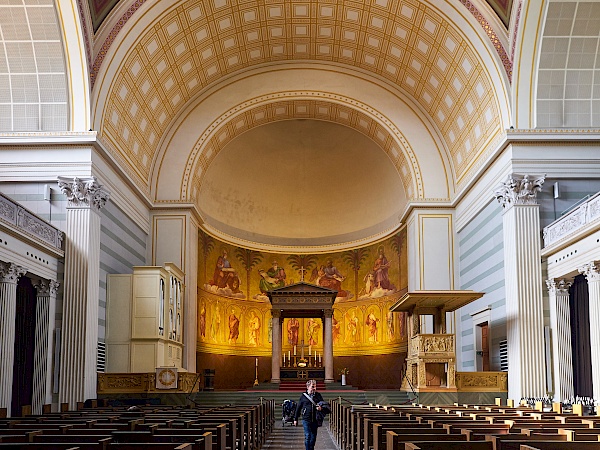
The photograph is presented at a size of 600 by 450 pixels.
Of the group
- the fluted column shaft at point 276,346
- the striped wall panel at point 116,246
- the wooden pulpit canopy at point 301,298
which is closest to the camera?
the striped wall panel at point 116,246

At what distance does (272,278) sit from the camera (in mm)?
38656

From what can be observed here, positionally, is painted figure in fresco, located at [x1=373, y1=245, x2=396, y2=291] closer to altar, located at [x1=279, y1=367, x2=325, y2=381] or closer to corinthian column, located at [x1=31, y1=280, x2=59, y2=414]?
altar, located at [x1=279, y1=367, x2=325, y2=381]

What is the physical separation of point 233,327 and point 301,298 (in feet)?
23.1

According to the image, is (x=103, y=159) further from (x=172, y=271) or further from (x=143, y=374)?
(x=143, y=374)

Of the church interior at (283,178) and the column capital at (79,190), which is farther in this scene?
the column capital at (79,190)

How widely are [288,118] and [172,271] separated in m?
10.6

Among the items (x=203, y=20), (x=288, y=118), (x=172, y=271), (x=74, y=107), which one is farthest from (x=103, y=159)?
(x=288, y=118)

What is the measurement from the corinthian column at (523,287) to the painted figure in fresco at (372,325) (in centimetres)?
1352

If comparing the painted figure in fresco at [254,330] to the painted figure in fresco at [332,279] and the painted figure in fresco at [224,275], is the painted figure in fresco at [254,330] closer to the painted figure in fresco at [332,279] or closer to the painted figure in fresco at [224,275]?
the painted figure in fresco at [224,275]

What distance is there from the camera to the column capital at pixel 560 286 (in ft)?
73.3

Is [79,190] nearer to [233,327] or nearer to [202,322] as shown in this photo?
[202,322]

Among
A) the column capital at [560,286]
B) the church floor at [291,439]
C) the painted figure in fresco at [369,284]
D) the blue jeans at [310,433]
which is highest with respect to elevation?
the painted figure in fresco at [369,284]

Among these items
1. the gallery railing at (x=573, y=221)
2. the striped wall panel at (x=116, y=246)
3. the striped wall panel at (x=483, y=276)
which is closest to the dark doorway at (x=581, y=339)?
the gallery railing at (x=573, y=221)

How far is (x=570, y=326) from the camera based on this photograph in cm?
2253
